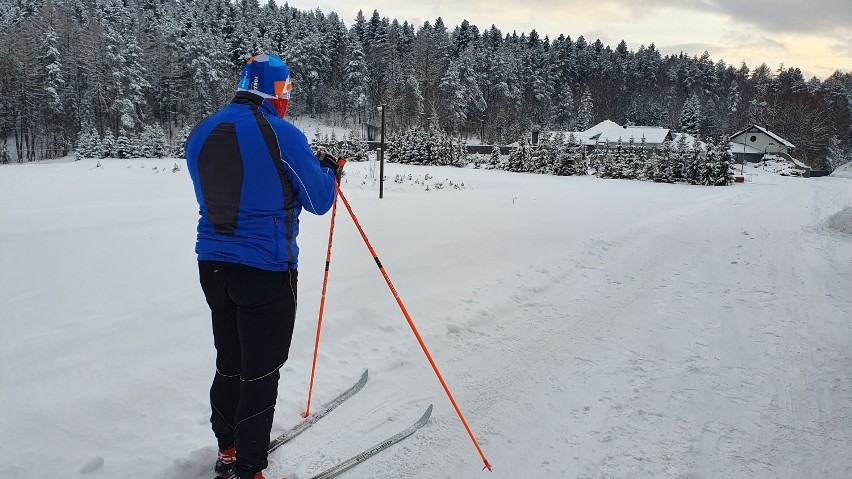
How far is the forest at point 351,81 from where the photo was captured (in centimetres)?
4731

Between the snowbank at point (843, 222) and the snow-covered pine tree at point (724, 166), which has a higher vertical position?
the snow-covered pine tree at point (724, 166)

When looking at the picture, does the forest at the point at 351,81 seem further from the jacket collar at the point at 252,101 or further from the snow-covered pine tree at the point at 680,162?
the jacket collar at the point at 252,101

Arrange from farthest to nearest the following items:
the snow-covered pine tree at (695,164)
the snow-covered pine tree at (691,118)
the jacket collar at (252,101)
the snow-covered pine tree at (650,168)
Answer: the snow-covered pine tree at (691,118) → the snow-covered pine tree at (650,168) → the snow-covered pine tree at (695,164) → the jacket collar at (252,101)

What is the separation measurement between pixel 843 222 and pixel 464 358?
1234 cm

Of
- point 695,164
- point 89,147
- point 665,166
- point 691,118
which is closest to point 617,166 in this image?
point 665,166

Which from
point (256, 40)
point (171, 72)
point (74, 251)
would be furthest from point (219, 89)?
point (74, 251)

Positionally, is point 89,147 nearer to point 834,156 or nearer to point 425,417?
point 425,417

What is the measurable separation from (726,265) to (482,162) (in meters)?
36.2

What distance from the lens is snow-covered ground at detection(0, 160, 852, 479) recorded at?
2.82 metres

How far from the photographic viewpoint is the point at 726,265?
774 cm

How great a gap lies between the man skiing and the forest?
130 ft

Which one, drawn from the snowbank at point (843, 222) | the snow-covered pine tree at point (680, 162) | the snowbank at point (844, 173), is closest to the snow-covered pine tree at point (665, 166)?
the snow-covered pine tree at point (680, 162)

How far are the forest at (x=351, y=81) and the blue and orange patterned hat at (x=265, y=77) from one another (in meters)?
39.6

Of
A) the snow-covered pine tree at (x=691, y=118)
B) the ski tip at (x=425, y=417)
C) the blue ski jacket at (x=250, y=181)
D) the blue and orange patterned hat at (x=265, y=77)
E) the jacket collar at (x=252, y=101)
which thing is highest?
the snow-covered pine tree at (x=691, y=118)
